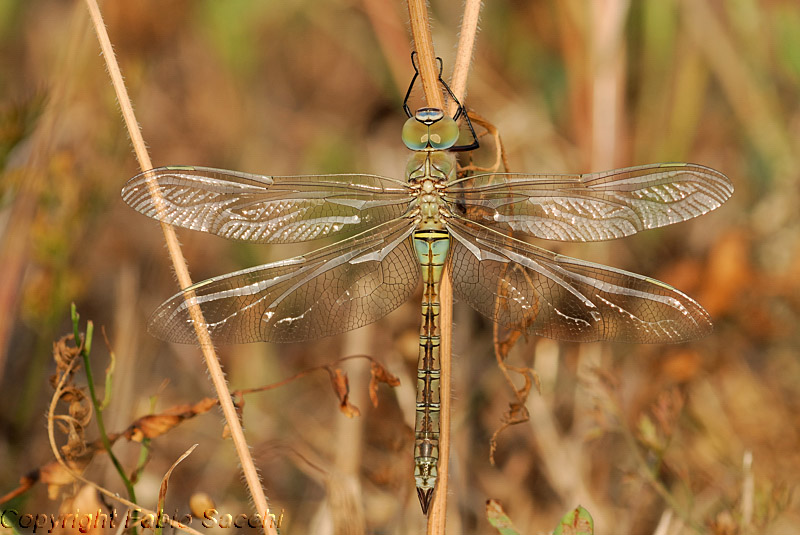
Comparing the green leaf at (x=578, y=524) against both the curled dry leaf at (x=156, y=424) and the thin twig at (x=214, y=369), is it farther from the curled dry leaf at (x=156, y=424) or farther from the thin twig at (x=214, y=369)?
A: the curled dry leaf at (x=156, y=424)

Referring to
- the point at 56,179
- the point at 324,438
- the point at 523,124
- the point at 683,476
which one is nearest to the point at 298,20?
the point at 523,124

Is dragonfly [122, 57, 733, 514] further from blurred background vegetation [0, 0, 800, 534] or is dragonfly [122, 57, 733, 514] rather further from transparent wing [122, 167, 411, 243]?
blurred background vegetation [0, 0, 800, 534]

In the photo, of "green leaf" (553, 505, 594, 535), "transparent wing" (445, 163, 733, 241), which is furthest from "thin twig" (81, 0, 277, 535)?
"transparent wing" (445, 163, 733, 241)

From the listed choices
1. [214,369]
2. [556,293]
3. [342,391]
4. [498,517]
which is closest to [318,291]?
[342,391]

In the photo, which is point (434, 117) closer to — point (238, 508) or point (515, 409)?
point (515, 409)

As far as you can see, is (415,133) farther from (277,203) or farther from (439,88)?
(277,203)

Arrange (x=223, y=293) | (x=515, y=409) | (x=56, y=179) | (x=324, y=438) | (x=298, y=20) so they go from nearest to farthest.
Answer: (x=515, y=409), (x=223, y=293), (x=56, y=179), (x=324, y=438), (x=298, y=20)
